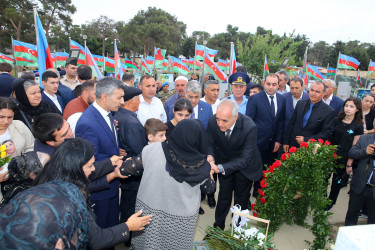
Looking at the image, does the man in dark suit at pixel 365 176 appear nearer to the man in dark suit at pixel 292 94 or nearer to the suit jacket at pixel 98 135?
the man in dark suit at pixel 292 94

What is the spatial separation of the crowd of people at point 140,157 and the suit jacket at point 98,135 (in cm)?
1

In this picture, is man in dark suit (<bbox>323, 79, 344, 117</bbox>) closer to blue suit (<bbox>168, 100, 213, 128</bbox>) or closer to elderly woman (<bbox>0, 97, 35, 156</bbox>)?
blue suit (<bbox>168, 100, 213, 128</bbox>)

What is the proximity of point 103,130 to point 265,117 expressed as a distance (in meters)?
2.77

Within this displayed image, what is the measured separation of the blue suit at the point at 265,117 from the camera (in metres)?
4.22

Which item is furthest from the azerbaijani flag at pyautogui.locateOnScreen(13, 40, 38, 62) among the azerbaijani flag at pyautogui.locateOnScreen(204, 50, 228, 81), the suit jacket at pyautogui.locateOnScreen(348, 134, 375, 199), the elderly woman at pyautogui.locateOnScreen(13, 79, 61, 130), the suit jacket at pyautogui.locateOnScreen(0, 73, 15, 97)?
the suit jacket at pyautogui.locateOnScreen(348, 134, 375, 199)

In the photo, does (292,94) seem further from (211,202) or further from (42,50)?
(42,50)

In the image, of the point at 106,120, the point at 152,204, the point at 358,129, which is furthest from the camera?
the point at 358,129

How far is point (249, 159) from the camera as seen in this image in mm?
3053

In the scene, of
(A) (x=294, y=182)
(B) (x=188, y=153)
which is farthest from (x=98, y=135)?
(A) (x=294, y=182)

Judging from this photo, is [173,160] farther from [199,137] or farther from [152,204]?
[152,204]

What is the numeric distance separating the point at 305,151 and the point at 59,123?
2.79 m

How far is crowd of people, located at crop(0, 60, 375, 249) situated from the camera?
3.68 feet

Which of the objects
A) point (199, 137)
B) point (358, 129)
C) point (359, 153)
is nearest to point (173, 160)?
point (199, 137)

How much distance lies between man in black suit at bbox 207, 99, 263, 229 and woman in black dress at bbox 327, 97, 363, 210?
165cm
